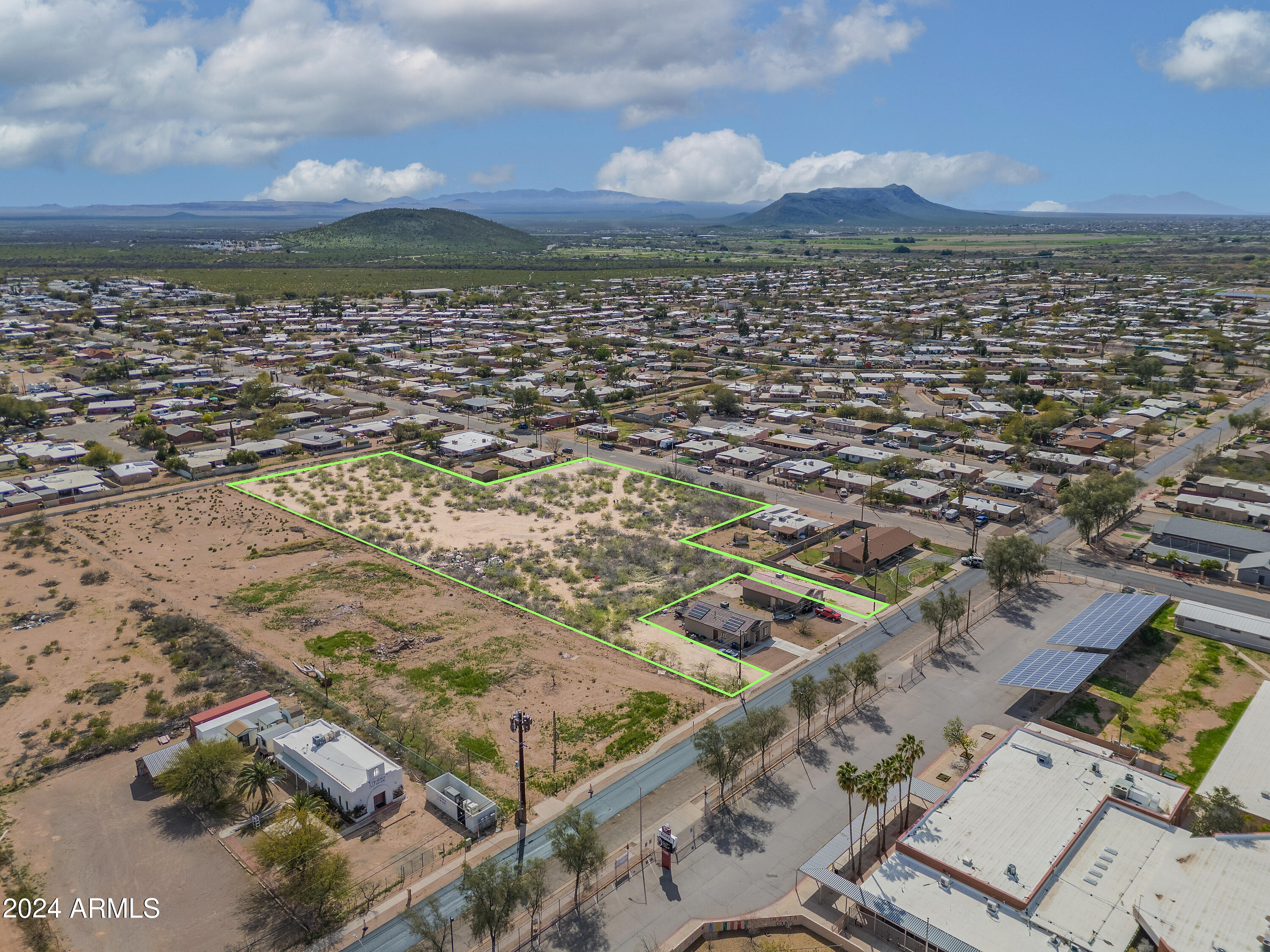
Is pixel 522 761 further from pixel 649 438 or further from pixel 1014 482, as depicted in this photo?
pixel 649 438

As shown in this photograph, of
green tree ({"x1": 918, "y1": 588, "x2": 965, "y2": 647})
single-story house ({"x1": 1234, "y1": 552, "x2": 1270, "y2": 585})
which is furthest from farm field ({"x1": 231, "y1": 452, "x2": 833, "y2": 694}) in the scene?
single-story house ({"x1": 1234, "y1": 552, "x2": 1270, "y2": 585})

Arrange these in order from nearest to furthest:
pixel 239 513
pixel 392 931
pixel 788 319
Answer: pixel 392 931
pixel 239 513
pixel 788 319

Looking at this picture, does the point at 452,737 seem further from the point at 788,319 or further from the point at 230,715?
the point at 788,319

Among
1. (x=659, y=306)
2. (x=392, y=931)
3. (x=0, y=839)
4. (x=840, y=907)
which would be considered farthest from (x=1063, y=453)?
(x=659, y=306)

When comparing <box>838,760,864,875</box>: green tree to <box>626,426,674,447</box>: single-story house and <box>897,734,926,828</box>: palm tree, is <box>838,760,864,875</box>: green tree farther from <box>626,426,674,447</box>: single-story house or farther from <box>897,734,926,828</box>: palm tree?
<box>626,426,674,447</box>: single-story house

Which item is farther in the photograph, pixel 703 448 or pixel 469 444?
pixel 469 444

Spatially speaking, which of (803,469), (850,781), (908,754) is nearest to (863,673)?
(908,754)

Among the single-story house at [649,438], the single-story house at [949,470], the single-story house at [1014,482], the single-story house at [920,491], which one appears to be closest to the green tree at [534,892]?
the single-story house at [920,491]

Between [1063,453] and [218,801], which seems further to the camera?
[1063,453]
